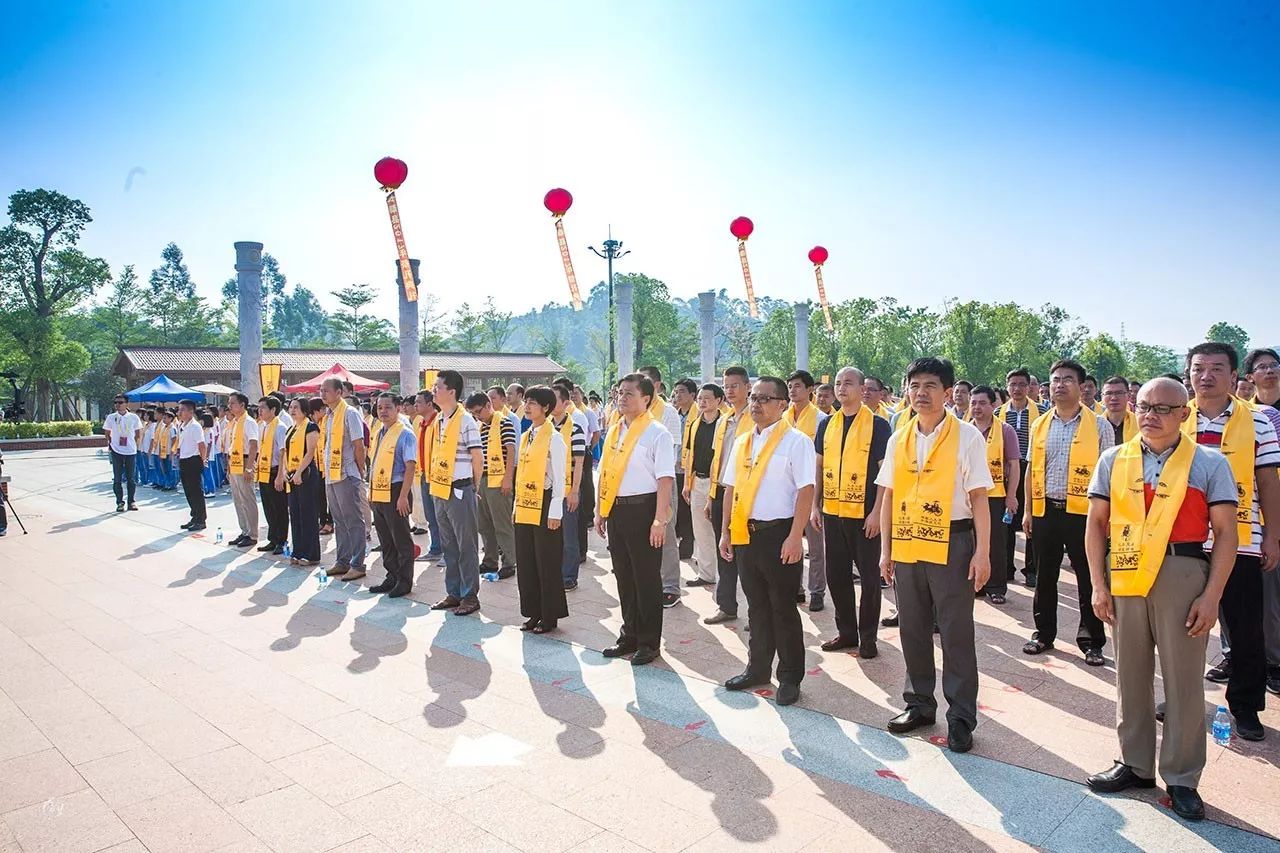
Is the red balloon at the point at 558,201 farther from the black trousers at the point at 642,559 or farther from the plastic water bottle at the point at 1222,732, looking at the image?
the plastic water bottle at the point at 1222,732

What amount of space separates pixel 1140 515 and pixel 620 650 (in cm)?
314

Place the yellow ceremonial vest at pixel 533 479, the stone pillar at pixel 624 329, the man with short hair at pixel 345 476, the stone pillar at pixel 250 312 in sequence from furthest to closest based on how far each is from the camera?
the stone pillar at pixel 624 329, the stone pillar at pixel 250 312, the man with short hair at pixel 345 476, the yellow ceremonial vest at pixel 533 479

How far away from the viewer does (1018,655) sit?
4934 millimetres

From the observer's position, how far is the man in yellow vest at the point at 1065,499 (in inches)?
189

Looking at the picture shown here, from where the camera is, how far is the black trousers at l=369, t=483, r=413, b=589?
689cm

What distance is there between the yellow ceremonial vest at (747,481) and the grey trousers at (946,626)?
33.6 inches

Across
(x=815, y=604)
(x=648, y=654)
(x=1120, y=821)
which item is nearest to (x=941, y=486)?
(x=1120, y=821)

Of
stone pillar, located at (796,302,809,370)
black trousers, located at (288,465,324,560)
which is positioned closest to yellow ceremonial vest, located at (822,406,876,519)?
black trousers, located at (288,465,324,560)

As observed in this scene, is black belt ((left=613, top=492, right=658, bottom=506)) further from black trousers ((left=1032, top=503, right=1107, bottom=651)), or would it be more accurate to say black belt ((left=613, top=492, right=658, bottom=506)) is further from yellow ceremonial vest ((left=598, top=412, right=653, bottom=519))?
black trousers ((left=1032, top=503, right=1107, bottom=651))

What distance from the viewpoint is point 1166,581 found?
299 centimetres

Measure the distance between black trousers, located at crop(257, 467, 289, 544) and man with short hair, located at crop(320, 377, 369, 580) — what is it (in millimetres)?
1423

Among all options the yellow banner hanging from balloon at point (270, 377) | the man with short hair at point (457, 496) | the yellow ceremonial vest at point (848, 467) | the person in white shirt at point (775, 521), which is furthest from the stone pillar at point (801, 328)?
the person in white shirt at point (775, 521)

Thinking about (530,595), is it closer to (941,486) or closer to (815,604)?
(815,604)

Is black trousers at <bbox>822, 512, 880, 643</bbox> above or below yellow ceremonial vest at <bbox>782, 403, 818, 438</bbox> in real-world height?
below
